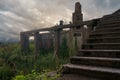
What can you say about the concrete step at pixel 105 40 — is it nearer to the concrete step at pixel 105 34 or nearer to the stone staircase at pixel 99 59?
the stone staircase at pixel 99 59

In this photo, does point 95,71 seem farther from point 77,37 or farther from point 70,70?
point 77,37

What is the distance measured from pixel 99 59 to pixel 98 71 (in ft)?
1.38

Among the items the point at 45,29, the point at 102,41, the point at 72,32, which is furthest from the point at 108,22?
the point at 72,32

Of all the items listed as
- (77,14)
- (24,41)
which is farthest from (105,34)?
(24,41)

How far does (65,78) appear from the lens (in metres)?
3.19

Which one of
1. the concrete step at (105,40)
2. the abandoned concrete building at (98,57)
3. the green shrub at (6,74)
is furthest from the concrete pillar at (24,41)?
the concrete step at (105,40)

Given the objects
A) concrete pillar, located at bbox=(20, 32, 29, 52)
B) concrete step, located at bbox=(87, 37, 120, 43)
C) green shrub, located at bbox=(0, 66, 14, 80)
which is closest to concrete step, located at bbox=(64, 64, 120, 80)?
concrete step, located at bbox=(87, 37, 120, 43)

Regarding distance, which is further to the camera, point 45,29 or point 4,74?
point 45,29

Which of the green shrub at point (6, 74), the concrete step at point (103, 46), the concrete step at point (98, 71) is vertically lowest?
the green shrub at point (6, 74)

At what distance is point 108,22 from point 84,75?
10.7 ft

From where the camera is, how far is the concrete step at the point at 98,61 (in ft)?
10.4

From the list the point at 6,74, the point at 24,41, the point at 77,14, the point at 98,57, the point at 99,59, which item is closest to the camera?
the point at 99,59

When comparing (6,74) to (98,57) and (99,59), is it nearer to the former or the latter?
(98,57)

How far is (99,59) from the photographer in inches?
133
